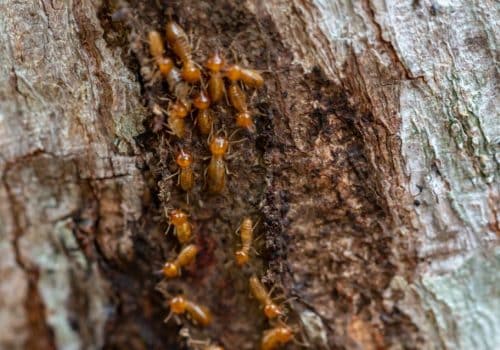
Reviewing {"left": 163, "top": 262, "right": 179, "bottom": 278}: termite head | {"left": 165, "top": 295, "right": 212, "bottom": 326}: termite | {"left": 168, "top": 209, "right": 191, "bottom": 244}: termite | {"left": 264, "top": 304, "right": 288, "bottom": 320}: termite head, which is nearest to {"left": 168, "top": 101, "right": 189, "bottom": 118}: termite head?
{"left": 168, "top": 209, "right": 191, "bottom": 244}: termite

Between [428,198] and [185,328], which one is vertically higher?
[428,198]

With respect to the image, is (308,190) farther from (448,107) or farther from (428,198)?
(448,107)

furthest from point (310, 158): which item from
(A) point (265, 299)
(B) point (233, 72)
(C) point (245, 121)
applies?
(A) point (265, 299)

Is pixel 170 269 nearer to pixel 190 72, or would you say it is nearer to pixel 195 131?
pixel 195 131

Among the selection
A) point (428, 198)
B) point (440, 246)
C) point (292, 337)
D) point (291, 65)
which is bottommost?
point (292, 337)

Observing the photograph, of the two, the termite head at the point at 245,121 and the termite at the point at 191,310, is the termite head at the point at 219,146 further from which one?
the termite at the point at 191,310

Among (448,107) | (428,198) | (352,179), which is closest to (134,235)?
(352,179)

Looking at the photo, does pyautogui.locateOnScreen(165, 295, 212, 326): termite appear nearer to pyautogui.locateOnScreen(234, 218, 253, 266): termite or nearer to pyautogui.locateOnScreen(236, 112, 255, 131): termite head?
pyautogui.locateOnScreen(234, 218, 253, 266): termite
